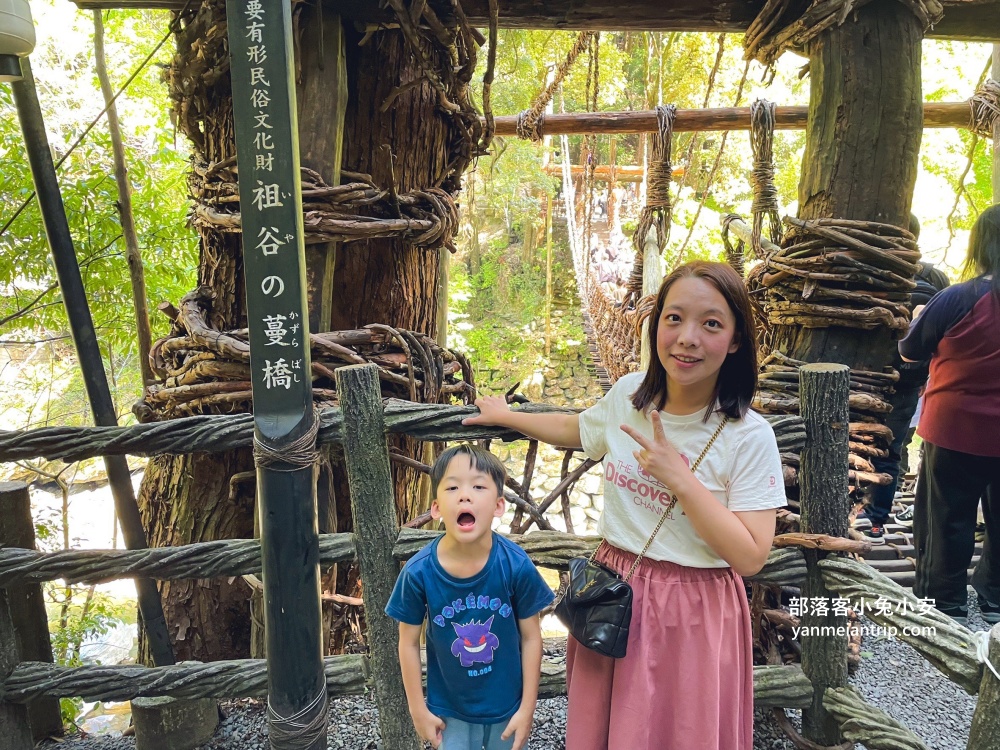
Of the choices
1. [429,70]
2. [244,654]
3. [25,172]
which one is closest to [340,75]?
[429,70]

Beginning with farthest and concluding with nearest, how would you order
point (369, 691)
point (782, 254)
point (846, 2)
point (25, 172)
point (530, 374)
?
point (530, 374) → point (25, 172) → point (782, 254) → point (846, 2) → point (369, 691)

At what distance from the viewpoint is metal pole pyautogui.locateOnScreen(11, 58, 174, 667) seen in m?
1.16

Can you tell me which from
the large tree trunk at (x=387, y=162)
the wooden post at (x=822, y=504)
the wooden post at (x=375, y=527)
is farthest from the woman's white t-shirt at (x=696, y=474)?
the large tree trunk at (x=387, y=162)

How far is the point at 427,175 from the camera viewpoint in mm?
1470

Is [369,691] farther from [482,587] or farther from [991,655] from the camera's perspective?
[991,655]

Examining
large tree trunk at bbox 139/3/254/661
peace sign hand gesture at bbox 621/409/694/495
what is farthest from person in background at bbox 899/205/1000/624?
large tree trunk at bbox 139/3/254/661

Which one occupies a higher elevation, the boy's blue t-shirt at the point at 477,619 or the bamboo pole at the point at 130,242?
the bamboo pole at the point at 130,242

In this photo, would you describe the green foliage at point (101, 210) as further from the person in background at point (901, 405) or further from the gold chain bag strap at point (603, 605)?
the person in background at point (901, 405)

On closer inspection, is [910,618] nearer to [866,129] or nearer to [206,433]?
[866,129]

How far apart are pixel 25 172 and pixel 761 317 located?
2.62m

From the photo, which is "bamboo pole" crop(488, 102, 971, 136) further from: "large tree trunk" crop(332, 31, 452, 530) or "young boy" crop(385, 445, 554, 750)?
"young boy" crop(385, 445, 554, 750)

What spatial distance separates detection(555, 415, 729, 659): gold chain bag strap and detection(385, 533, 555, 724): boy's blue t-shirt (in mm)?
55

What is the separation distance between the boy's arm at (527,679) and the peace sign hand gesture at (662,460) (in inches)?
11.1

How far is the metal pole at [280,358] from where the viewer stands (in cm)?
82
